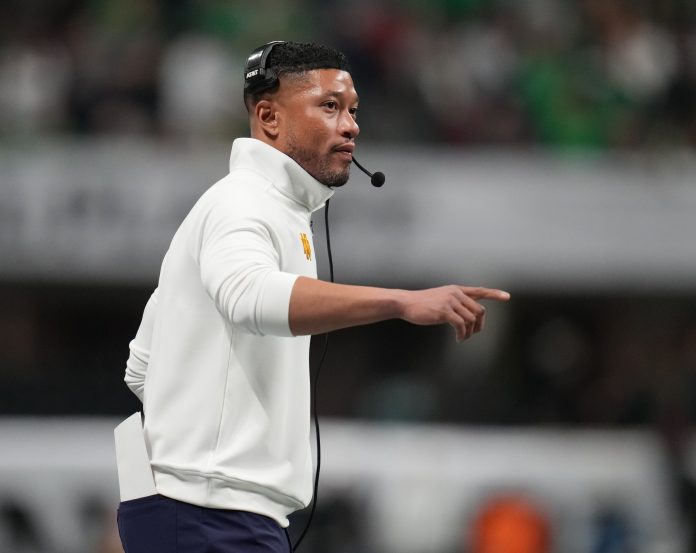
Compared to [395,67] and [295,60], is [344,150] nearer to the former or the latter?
[295,60]

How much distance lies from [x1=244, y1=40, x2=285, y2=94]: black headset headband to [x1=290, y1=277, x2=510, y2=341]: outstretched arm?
2.46 feet

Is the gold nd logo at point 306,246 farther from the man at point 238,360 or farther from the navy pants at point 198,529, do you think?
the navy pants at point 198,529

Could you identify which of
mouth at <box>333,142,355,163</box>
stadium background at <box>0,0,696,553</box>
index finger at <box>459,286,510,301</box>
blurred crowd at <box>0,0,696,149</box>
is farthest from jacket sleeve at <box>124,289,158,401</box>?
blurred crowd at <box>0,0,696,149</box>

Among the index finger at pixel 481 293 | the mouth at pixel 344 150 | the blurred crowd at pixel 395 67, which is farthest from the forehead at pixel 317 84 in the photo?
the blurred crowd at pixel 395 67

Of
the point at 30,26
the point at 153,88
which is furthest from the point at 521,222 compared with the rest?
the point at 30,26

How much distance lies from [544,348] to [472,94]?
242 centimetres

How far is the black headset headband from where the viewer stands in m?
3.79

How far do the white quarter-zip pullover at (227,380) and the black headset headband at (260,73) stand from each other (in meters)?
0.28

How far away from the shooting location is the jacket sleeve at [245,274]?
3.24 m

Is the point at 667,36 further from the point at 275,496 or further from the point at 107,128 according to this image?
the point at 275,496

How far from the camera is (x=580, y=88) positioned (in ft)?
39.0

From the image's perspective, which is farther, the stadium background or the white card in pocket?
the stadium background

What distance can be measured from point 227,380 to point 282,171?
1.87 feet

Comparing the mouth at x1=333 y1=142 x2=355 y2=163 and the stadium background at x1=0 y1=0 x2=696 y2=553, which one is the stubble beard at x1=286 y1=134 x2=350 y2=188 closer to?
the mouth at x1=333 y1=142 x2=355 y2=163
